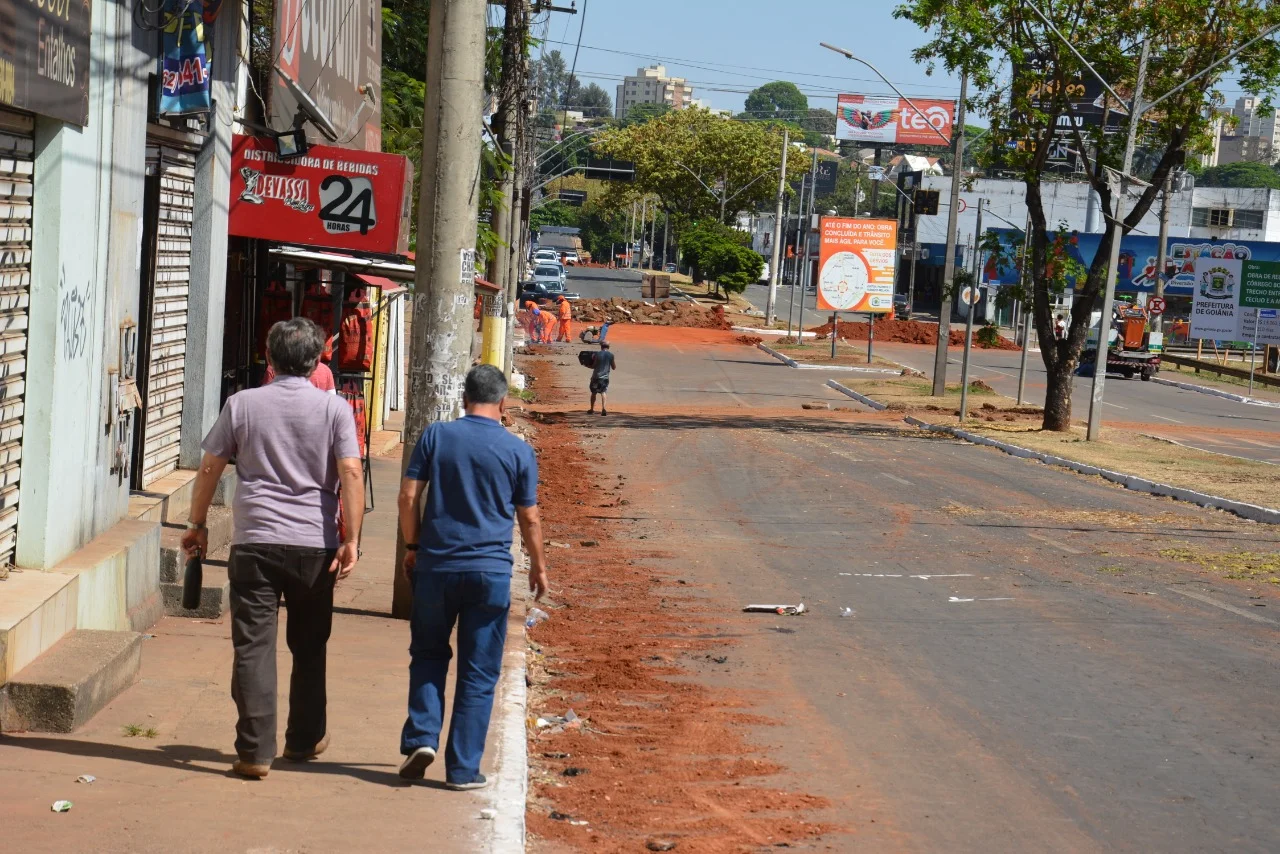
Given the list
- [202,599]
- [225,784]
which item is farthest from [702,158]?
[225,784]

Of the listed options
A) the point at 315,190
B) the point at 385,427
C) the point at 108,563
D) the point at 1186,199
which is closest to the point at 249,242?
the point at 315,190

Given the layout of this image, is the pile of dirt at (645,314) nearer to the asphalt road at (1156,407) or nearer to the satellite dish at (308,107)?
the asphalt road at (1156,407)

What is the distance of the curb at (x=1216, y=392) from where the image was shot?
145ft

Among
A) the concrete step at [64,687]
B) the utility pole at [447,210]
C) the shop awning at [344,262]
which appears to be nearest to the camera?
the concrete step at [64,687]

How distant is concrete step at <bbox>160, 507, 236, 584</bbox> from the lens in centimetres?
927

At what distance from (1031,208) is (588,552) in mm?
19240

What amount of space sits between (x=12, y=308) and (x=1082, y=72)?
85.2 ft

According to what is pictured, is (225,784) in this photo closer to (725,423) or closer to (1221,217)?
(725,423)

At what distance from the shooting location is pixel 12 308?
7.40 meters

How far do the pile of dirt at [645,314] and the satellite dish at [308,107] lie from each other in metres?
50.5

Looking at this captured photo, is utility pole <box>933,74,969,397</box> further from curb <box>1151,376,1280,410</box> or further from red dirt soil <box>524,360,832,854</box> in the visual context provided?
red dirt soil <box>524,360,832,854</box>

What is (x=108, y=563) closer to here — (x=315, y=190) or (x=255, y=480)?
(x=255, y=480)

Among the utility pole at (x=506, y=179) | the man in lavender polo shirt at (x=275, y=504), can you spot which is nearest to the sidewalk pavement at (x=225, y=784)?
the man in lavender polo shirt at (x=275, y=504)

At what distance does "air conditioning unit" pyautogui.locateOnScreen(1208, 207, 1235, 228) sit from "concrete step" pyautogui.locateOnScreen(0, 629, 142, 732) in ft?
316
